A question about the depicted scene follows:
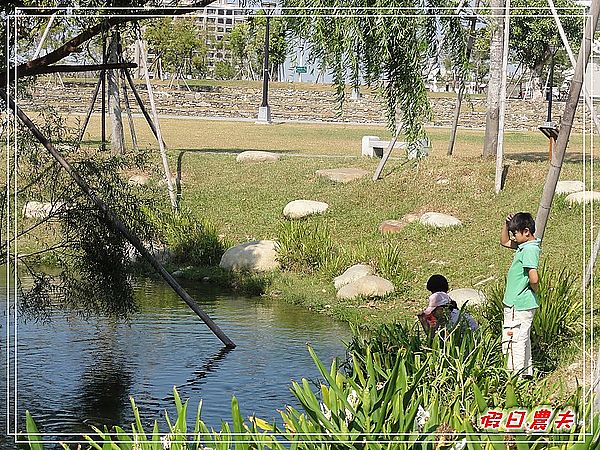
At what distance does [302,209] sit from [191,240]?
1.88 m

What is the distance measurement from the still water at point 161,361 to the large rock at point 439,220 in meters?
2.69

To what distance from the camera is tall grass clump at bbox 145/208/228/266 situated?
12.0 metres

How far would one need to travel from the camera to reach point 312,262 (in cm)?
1118

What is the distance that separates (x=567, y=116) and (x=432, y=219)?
5510mm

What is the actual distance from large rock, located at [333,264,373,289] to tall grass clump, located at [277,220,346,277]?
30 centimetres

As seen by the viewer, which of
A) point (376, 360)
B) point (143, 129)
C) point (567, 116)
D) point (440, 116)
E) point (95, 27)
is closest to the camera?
point (376, 360)

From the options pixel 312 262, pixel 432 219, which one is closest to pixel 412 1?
pixel 312 262

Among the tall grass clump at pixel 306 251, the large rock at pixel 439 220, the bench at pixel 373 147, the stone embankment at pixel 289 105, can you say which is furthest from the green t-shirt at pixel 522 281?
the stone embankment at pixel 289 105

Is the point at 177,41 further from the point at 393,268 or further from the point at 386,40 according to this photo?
the point at 386,40

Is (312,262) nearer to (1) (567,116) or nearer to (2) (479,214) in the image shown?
(2) (479,214)

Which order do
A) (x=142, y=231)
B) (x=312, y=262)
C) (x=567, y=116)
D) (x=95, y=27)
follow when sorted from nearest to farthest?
(x=95, y=27) → (x=567, y=116) → (x=142, y=231) → (x=312, y=262)

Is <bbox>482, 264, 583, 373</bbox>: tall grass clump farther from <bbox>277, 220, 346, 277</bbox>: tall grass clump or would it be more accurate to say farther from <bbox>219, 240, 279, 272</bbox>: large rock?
<bbox>219, 240, 279, 272</bbox>: large rock

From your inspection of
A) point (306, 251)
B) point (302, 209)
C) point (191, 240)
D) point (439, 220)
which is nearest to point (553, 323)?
point (306, 251)

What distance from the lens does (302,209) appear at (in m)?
13.4
